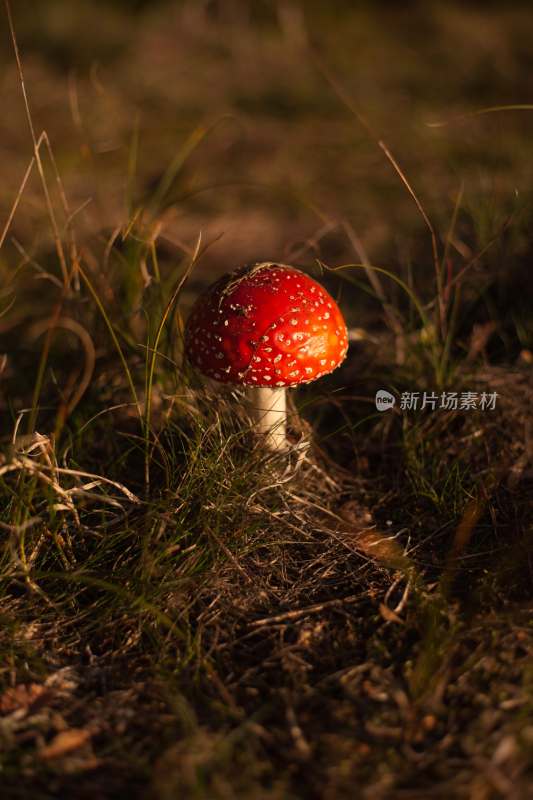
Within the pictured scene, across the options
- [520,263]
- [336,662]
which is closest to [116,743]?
[336,662]

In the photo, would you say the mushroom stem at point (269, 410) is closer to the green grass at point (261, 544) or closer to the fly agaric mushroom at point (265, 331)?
the green grass at point (261, 544)

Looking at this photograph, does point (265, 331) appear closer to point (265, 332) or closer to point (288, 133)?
point (265, 332)

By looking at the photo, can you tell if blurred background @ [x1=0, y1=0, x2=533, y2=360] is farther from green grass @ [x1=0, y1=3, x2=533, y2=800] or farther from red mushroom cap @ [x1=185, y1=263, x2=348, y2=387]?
red mushroom cap @ [x1=185, y1=263, x2=348, y2=387]

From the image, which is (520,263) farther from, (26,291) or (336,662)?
(26,291)

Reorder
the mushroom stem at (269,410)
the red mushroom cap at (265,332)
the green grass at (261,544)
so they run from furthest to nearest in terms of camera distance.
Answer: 1. the mushroom stem at (269,410)
2. the red mushroom cap at (265,332)
3. the green grass at (261,544)

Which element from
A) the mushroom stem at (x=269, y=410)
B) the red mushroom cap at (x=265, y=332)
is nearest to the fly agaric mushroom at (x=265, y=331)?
the red mushroom cap at (x=265, y=332)

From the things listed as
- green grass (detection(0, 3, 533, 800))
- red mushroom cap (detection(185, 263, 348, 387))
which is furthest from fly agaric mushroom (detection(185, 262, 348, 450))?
green grass (detection(0, 3, 533, 800))

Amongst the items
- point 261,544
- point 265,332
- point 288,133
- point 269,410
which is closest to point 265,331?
point 265,332
